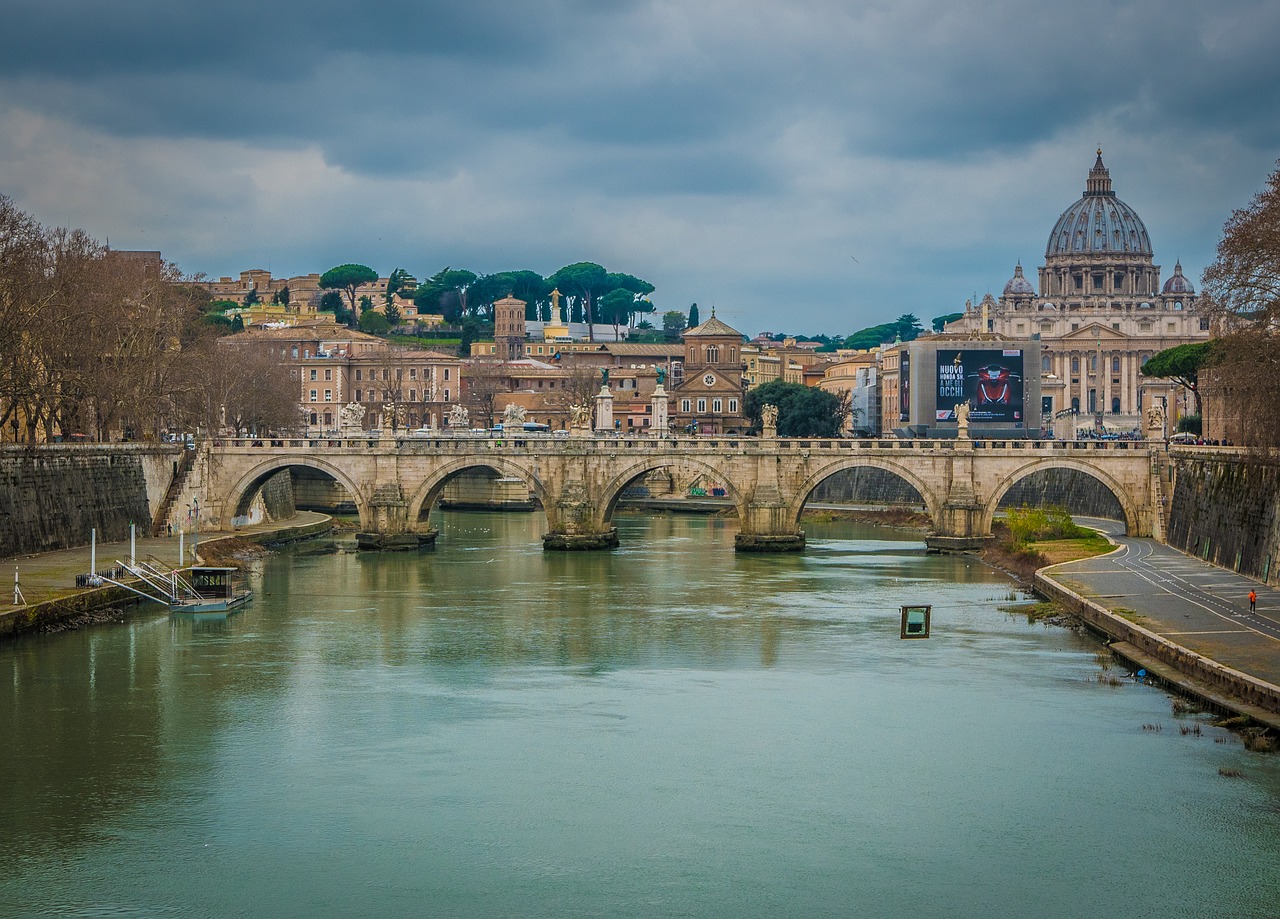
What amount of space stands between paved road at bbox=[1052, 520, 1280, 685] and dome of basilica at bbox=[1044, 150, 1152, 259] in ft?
406

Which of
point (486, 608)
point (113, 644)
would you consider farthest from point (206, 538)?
point (113, 644)

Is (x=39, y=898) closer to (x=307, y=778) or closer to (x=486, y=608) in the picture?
(x=307, y=778)

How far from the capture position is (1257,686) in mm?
28750

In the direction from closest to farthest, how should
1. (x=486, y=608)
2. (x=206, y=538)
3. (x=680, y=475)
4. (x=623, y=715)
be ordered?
(x=623, y=715), (x=486, y=608), (x=206, y=538), (x=680, y=475)

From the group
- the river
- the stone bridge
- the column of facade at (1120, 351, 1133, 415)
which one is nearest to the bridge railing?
the stone bridge

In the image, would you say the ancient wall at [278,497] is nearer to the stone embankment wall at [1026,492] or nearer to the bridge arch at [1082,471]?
the stone embankment wall at [1026,492]

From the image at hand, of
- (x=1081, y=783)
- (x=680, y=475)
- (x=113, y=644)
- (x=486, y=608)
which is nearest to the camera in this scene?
(x=1081, y=783)

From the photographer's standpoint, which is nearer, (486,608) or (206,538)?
(486,608)

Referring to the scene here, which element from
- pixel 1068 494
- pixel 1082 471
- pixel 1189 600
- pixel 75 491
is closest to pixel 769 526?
pixel 1082 471

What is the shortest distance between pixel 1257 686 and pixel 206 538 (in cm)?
4223

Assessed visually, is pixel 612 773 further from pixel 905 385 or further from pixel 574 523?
pixel 905 385

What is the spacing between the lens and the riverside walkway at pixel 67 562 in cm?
4150

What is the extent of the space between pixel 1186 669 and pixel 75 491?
119 ft

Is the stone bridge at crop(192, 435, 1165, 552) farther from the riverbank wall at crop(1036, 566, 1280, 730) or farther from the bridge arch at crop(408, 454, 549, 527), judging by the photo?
the riverbank wall at crop(1036, 566, 1280, 730)
